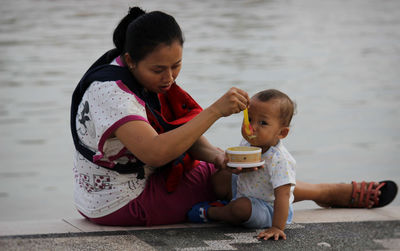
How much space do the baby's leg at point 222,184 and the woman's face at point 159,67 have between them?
24.7 inches

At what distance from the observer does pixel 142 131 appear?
302 cm

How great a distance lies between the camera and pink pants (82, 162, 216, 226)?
132 inches

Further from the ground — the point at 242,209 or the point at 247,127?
the point at 247,127

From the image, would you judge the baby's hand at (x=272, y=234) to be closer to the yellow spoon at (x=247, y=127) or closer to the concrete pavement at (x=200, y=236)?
the concrete pavement at (x=200, y=236)

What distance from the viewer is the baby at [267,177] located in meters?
3.21

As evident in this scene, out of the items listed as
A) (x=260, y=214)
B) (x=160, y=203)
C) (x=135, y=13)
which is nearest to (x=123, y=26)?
(x=135, y=13)

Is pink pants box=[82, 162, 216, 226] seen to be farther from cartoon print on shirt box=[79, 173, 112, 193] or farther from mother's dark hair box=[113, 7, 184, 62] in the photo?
mother's dark hair box=[113, 7, 184, 62]

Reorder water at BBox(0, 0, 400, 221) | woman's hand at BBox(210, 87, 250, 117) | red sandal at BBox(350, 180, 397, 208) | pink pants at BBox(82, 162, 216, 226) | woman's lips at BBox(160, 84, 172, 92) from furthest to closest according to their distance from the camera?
water at BBox(0, 0, 400, 221) < red sandal at BBox(350, 180, 397, 208) < pink pants at BBox(82, 162, 216, 226) < woman's lips at BBox(160, 84, 172, 92) < woman's hand at BBox(210, 87, 250, 117)

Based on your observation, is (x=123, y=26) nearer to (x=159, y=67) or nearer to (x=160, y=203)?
(x=159, y=67)

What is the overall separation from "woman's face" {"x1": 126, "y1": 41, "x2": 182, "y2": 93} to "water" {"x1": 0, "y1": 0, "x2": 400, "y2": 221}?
2.28 meters

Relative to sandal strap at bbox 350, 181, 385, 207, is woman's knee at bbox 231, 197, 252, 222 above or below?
above

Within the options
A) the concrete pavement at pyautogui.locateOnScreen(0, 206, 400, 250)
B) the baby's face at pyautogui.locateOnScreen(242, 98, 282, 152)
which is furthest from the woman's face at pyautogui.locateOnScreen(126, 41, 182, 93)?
the concrete pavement at pyautogui.locateOnScreen(0, 206, 400, 250)

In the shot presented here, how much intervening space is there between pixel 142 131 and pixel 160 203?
1.82 ft

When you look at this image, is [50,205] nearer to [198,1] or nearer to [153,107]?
[153,107]
